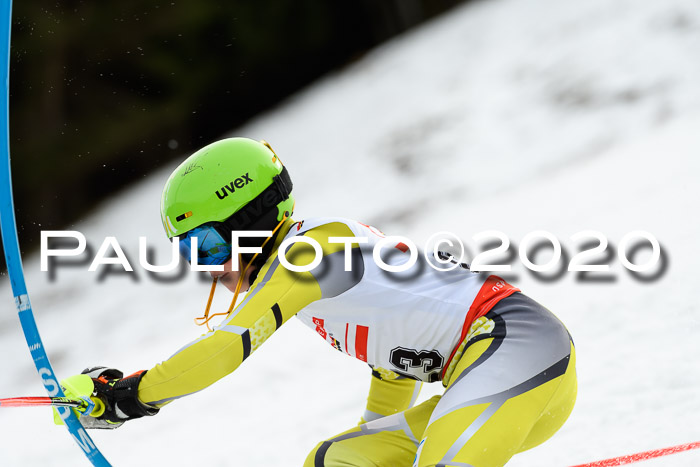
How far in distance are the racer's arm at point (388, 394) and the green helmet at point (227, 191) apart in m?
0.73

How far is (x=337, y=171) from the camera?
9484 mm

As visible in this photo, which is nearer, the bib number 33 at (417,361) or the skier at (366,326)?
the skier at (366,326)

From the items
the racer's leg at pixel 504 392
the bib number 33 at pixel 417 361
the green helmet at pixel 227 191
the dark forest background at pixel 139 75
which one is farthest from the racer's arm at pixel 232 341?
the dark forest background at pixel 139 75

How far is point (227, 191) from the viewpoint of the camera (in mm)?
2406

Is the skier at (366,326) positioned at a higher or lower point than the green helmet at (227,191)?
lower

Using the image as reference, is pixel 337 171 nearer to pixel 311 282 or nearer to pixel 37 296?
pixel 37 296

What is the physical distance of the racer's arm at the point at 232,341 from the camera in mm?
2158

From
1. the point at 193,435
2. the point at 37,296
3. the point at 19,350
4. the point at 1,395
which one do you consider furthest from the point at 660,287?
the point at 37,296

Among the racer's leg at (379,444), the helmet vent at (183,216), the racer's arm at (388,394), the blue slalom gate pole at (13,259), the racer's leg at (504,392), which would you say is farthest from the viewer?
the racer's arm at (388,394)

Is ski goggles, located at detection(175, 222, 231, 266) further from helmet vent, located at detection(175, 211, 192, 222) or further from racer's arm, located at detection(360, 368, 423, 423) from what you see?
racer's arm, located at detection(360, 368, 423, 423)

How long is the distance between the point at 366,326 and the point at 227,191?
1.78ft

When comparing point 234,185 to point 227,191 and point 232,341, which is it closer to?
point 227,191

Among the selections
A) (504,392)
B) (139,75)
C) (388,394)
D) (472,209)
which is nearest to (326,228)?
(504,392)

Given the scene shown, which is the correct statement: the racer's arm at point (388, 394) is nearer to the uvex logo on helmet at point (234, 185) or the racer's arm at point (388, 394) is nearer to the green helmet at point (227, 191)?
the green helmet at point (227, 191)
